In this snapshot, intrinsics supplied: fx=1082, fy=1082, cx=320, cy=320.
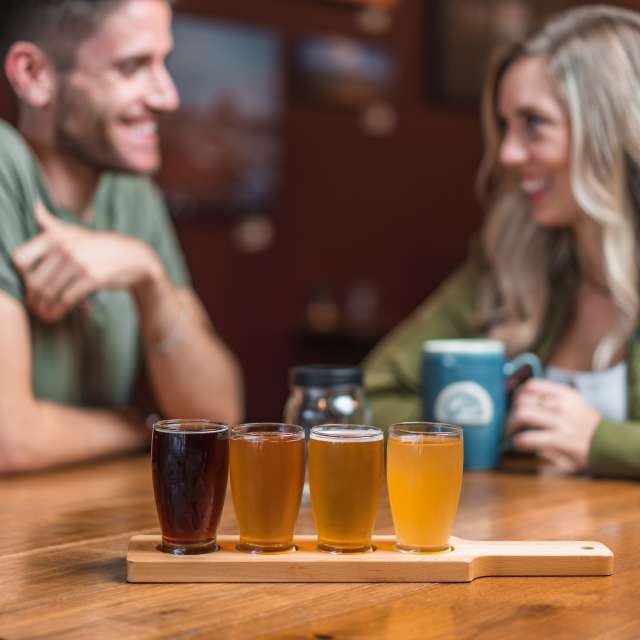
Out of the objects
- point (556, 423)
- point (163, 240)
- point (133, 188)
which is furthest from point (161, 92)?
point (556, 423)

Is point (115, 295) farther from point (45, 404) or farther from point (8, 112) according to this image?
point (8, 112)

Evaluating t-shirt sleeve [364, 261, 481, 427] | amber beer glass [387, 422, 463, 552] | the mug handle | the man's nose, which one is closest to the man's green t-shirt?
the man's nose

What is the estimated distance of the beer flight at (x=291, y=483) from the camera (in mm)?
1230

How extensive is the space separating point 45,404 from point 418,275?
276 centimetres

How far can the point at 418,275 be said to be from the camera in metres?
4.61

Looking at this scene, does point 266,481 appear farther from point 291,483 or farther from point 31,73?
point 31,73

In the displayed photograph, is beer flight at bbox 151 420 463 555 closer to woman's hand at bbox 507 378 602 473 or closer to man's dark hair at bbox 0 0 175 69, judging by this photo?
woman's hand at bbox 507 378 602 473

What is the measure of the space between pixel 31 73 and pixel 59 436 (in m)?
0.68

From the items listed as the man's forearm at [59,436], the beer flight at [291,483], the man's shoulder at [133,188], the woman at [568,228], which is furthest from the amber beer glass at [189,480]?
the man's shoulder at [133,188]

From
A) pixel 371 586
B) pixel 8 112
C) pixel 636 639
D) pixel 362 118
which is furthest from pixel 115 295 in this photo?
pixel 362 118

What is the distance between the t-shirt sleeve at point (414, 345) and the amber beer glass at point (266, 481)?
3.19 feet

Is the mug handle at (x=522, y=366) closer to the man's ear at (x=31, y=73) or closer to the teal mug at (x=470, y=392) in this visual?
the teal mug at (x=470, y=392)

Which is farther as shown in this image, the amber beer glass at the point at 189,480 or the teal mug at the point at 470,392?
the teal mug at the point at 470,392

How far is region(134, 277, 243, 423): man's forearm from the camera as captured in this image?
2221mm
